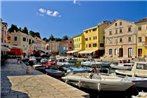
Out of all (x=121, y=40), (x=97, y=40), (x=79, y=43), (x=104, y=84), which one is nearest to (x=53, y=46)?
(x=79, y=43)

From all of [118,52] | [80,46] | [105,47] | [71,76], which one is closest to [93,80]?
[71,76]

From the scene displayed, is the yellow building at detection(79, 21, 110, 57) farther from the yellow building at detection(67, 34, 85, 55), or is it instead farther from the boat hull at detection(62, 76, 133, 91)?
the boat hull at detection(62, 76, 133, 91)

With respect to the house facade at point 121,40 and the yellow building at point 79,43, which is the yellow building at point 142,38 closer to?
the house facade at point 121,40

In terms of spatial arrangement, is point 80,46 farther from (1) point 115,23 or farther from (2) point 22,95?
(2) point 22,95

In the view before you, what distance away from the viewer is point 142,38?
48.0 m

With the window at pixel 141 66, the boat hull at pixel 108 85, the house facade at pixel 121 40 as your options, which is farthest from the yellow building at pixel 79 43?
the boat hull at pixel 108 85

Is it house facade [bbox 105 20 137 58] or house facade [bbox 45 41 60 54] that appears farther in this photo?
house facade [bbox 45 41 60 54]

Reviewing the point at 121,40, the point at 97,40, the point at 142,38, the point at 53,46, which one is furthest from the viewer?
the point at 53,46

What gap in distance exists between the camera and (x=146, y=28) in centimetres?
4666

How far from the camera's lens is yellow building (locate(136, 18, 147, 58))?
47.1 metres

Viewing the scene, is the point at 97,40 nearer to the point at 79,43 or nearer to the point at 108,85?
the point at 79,43

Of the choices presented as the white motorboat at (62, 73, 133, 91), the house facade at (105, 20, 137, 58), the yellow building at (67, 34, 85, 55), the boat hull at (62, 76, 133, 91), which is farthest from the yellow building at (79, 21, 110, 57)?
the boat hull at (62, 76, 133, 91)

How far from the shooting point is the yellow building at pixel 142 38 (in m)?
47.1

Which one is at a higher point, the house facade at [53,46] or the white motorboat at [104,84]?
the house facade at [53,46]
